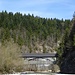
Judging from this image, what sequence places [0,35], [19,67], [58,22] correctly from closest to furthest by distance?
[19,67] → [0,35] → [58,22]

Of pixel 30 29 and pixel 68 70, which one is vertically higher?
pixel 30 29

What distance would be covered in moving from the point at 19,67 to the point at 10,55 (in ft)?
7.31

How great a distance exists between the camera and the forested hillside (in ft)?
438

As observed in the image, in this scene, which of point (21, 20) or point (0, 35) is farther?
point (21, 20)

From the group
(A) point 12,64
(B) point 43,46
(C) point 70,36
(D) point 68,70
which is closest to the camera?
(A) point 12,64

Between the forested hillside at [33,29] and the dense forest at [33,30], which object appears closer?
the dense forest at [33,30]

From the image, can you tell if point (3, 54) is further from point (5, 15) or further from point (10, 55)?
point (5, 15)

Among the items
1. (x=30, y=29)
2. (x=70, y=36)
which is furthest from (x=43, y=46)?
(x=70, y=36)

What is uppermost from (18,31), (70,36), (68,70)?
(18,31)

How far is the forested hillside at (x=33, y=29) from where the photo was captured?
438 feet

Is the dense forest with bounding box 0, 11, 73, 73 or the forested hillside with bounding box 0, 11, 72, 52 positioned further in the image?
the forested hillside with bounding box 0, 11, 72, 52

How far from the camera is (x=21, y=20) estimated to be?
144 m

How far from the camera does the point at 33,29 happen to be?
140 meters

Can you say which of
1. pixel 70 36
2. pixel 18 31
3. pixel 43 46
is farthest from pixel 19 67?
pixel 43 46
